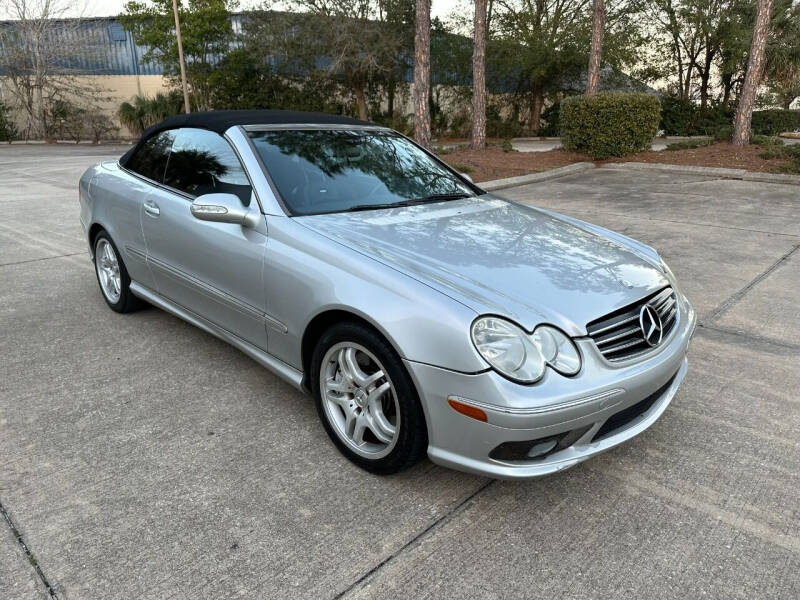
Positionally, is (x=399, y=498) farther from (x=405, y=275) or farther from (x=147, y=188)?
(x=147, y=188)

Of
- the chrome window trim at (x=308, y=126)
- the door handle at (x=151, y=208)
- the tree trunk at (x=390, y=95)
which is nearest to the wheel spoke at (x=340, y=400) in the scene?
the chrome window trim at (x=308, y=126)

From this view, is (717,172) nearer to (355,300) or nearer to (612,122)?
(612,122)

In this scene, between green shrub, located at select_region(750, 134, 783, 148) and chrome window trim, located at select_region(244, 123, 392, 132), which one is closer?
chrome window trim, located at select_region(244, 123, 392, 132)

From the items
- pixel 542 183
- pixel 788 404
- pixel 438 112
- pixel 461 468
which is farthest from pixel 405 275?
pixel 438 112

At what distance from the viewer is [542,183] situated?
1184cm

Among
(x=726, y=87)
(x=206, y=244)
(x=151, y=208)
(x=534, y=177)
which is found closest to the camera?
(x=206, y=244)

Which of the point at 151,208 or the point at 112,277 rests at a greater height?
the point at 151,208

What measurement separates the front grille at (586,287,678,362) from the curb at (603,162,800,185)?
35.3 ft

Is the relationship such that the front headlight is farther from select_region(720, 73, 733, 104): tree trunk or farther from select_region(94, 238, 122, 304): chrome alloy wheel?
select_region(720, 73, 733, 104): tree trunk

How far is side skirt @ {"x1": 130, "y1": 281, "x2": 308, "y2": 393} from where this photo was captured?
301cm

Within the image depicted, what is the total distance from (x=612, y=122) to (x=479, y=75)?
3.39 m

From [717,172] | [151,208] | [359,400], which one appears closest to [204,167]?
[151,208]

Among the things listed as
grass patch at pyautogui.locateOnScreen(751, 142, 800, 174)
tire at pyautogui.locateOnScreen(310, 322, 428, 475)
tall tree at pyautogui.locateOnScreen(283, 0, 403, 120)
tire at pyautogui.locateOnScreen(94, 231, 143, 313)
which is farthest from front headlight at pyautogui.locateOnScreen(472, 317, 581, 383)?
tall tree at pyautogui.locateOnScreen(283, 0, 403, 120)

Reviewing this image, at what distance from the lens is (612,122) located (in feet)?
45.9
